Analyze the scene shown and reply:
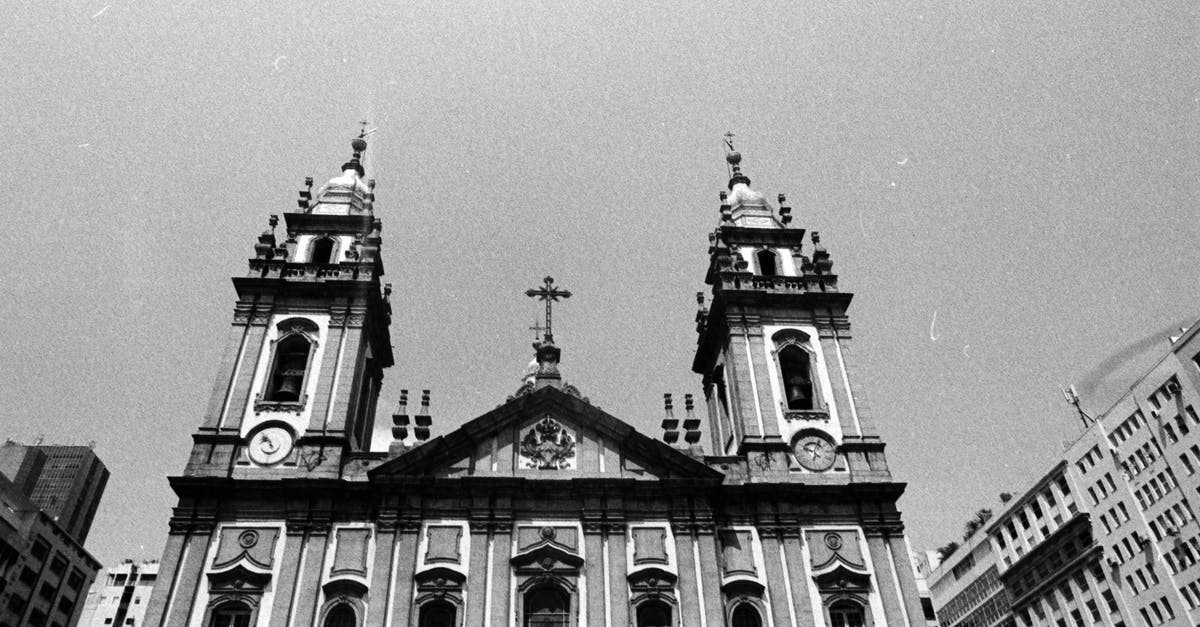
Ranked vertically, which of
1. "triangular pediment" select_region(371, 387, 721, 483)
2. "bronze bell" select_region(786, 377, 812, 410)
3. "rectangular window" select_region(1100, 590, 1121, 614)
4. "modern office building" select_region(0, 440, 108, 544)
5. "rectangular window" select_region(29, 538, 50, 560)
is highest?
"modern office building" select_region(0, 440, 108, 544)

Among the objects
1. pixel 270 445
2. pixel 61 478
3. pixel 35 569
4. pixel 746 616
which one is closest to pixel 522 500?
pixel 746 616

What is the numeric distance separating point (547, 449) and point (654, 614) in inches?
191

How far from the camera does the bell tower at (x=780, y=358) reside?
23859mm

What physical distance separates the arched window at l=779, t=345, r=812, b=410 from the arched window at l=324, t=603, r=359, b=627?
1225 cm

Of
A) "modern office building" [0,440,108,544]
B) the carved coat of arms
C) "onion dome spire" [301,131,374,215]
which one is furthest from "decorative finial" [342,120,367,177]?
"modern office building" [0,440,108,544]

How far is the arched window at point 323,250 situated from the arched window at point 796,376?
13.7m

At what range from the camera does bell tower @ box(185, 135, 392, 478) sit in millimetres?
22641

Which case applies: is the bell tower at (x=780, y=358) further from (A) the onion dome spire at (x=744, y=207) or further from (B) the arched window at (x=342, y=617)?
(B) the arched window at (x=342, y=617)

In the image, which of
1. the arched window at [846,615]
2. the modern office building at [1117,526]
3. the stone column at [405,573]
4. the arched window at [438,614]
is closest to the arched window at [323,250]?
the stone column at [405,573]

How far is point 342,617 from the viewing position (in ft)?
66.3

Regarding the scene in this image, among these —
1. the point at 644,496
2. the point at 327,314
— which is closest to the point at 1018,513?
the point at 644,496

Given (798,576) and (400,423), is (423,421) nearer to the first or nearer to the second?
(400,423)

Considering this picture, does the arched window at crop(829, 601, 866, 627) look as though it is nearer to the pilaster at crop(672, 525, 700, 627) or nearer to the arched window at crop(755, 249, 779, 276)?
the pilaster at crop(672, 525, 700, 627)

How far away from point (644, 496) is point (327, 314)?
10.3 m
